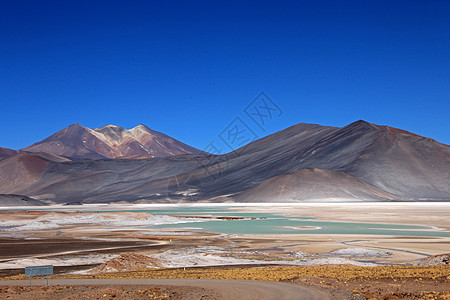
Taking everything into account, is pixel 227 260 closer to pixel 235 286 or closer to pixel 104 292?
pixel 235 286

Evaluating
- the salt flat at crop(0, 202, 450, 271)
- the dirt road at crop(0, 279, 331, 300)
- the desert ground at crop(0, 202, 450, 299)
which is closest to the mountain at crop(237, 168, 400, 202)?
the salt flat at crop(0, 202, 450, 271)

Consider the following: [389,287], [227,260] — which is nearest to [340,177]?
[227,260]

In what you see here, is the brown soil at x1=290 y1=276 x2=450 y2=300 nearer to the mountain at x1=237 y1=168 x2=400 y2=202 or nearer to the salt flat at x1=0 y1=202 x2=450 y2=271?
the salt flat at x1=0 y1=202 x2=450 y2=271

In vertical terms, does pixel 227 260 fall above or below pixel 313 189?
below

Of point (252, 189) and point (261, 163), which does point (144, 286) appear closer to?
point (252, 189)

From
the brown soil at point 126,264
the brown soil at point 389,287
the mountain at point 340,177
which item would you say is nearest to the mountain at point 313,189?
the mountain at point 340,177

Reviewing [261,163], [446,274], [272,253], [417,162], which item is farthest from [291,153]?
[446,274]

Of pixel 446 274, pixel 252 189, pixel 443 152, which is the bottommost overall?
pixel 446 274

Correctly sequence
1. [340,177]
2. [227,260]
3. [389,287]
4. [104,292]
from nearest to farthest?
[104,292] → [389,287] → [227,260] → [340,177]
